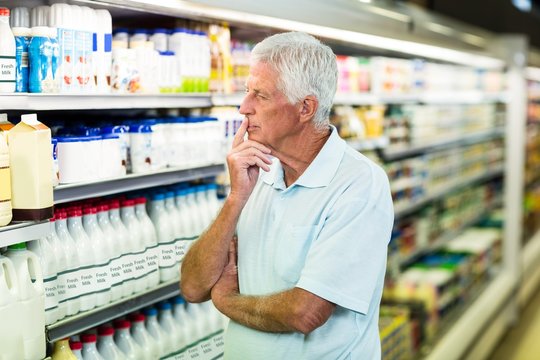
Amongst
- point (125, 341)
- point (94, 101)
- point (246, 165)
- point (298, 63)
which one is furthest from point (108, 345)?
point (298, 63)

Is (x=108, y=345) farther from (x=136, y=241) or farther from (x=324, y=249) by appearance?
(x=324, y=249)

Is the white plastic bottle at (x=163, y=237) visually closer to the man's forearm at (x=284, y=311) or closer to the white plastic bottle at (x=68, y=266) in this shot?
the white plastic bottle at (x=68, y=266)

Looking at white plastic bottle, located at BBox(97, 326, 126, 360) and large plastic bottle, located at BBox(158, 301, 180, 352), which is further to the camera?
large plastic bottle, located at BBox(158, 301, 180, 352)

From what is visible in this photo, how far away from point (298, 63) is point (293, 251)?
590 mm

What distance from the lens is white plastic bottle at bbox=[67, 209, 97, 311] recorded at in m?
2.83

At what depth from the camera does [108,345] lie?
10.1 ft

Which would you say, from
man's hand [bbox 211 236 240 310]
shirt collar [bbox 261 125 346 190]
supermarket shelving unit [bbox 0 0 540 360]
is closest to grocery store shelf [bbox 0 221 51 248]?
supermarket shelving unit [bbox 0 0 540 360]

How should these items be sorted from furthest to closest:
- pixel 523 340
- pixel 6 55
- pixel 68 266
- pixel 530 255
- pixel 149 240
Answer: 1. pixel 530 255
2. pixel 523 340
3. pixel 149 240
4. pixel 68 266
5. pixel 6 55

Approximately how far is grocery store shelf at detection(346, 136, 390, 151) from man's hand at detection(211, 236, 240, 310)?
2637 millimetres

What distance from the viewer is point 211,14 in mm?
3279

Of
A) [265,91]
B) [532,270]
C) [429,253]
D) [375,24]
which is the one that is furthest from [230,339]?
[532,270]

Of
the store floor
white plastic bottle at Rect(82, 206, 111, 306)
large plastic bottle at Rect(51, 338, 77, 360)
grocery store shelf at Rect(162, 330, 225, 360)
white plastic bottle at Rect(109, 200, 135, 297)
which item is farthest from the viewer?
the store floor

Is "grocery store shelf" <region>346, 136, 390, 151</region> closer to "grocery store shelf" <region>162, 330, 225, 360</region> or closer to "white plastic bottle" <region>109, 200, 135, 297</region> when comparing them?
"grocery store shelf" <region>162, 330, 225, 360</region>

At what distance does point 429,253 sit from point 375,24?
11.8ft
